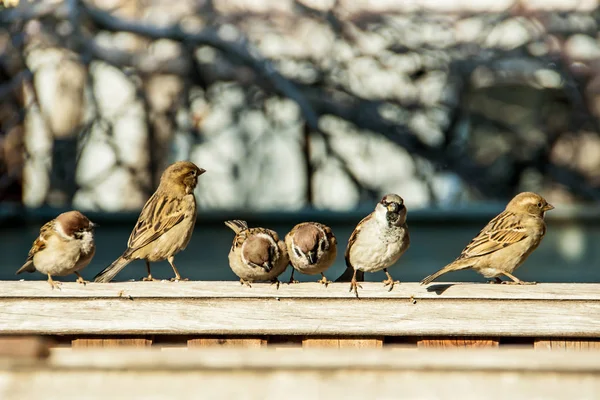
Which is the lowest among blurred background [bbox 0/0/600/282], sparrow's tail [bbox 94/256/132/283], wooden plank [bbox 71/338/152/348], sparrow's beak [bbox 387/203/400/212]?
wooden plank [bbox 71/338/152/348]

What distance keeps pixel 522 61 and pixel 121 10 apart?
2.53m

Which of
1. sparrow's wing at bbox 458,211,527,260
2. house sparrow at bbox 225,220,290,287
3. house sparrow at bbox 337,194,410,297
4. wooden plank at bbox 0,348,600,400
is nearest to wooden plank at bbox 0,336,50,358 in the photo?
wooden plank at bbox 0,348,600,400

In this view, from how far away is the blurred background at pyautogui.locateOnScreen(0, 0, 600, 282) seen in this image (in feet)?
16.8

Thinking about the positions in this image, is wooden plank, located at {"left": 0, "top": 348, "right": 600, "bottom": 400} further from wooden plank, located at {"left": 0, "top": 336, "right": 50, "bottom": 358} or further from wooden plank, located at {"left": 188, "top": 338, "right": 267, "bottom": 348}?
wooden plank, located at {"left": 188, "top": 338, "right": 267, "bottom": 348}

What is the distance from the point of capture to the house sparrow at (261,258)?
310 centimetres

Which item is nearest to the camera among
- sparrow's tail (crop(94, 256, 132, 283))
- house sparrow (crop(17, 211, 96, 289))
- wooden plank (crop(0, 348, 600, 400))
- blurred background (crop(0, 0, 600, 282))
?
wooden plank (crop(0, 348, 600, 400))

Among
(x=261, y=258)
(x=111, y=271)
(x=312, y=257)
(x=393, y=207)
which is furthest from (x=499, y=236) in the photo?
(x=111, y=271)

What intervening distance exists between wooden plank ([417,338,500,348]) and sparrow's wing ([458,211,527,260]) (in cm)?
158

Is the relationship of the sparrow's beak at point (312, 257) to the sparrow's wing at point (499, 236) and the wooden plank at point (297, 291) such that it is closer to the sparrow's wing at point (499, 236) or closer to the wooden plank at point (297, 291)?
the sparrow's wing at point (499, 236)

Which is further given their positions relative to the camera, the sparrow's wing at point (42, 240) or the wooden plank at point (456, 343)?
the sparrow's wing at point (42, 240)

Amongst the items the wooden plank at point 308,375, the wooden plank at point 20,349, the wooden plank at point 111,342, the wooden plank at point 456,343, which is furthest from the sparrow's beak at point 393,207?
the wooden plank at point 20,349

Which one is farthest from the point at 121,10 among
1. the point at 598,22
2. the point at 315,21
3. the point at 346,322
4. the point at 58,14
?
the point at 346,322

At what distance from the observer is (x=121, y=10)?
5.08m

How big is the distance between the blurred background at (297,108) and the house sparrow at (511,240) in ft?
4.49
